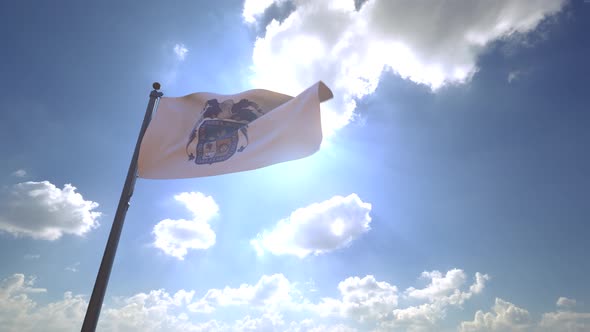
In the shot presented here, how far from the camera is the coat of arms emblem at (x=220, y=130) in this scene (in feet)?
34.4

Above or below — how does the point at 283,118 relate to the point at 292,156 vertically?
above

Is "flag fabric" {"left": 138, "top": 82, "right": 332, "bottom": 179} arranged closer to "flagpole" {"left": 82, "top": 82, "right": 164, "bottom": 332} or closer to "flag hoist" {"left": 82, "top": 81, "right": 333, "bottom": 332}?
"flag hoist" {"left": 82, "top": 81, "right": 333, "bottom": 332}

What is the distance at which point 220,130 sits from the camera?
10969mm

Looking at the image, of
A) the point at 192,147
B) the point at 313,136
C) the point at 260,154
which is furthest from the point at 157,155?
the point at 313,136

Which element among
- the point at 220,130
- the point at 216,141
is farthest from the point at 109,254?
the point at 220,130

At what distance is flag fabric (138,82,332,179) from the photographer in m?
8.83

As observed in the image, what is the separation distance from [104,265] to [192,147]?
452 cm

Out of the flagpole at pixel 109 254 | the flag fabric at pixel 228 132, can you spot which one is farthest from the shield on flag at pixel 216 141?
the flagpole at pixel 109 254

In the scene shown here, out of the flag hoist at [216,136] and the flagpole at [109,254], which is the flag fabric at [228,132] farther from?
the flagpole at [109,254]

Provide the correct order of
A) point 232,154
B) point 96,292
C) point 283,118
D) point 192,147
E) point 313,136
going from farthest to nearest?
point 192,147
point 232,154
point 283,118
point 313,136
point 96,292

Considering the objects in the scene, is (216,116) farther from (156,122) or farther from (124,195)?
(124,195)

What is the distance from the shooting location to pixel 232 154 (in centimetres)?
1023

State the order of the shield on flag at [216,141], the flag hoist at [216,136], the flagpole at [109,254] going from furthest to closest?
the shield on flag at [216,141], the flag hoist at [216,136], the flagpole at [109,254]

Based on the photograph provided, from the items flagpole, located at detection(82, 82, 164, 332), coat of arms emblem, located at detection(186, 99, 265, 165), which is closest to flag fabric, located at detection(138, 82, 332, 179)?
coat of arms emblem, located at detection(186, 99, 265, 165)
